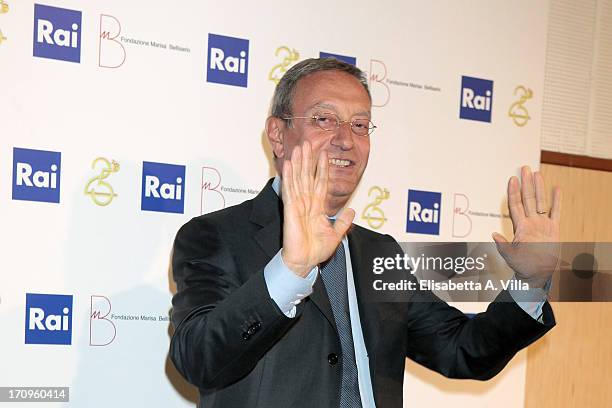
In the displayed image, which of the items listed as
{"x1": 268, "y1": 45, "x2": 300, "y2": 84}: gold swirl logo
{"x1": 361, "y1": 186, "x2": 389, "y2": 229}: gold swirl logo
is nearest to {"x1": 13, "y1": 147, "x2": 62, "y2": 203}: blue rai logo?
{"x1": 268, "y1": 45, "x2": 300, "y2": 84}: gold swirl logo

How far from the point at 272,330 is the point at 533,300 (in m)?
0.86

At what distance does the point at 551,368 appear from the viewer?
159 inches

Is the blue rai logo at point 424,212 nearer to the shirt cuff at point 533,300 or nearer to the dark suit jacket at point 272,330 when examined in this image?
the dark suit jacket at point 272,330

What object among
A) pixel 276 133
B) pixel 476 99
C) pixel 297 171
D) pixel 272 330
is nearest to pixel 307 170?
pixel 297 171

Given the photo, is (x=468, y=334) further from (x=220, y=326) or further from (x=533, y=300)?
(x=220, y=326)

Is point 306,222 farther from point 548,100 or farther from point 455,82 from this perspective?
point 548,100

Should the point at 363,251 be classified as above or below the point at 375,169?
below

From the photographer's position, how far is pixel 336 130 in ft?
7.80

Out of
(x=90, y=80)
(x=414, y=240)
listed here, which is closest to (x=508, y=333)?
(x=414, y=240)

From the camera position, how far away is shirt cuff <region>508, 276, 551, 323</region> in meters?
2.23

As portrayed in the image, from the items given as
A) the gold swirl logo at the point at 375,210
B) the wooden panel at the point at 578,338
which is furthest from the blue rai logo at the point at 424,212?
the wooden panel at the point at 578,338

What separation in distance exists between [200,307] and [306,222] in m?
0.38

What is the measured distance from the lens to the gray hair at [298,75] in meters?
2.46

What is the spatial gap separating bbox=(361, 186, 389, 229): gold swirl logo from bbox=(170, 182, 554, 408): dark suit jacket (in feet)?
2.90
